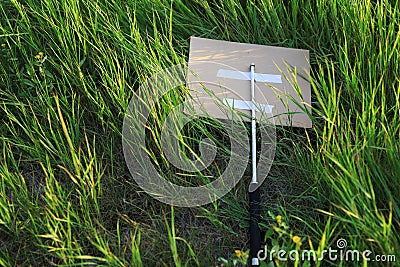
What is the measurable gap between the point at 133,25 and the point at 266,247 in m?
0.85

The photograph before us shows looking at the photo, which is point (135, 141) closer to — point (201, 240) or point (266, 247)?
point (201, 240)

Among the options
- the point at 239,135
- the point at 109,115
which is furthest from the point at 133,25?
the point at 239,135

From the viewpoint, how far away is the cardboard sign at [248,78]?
2002mm

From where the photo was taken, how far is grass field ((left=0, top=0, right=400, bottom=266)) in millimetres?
1685
